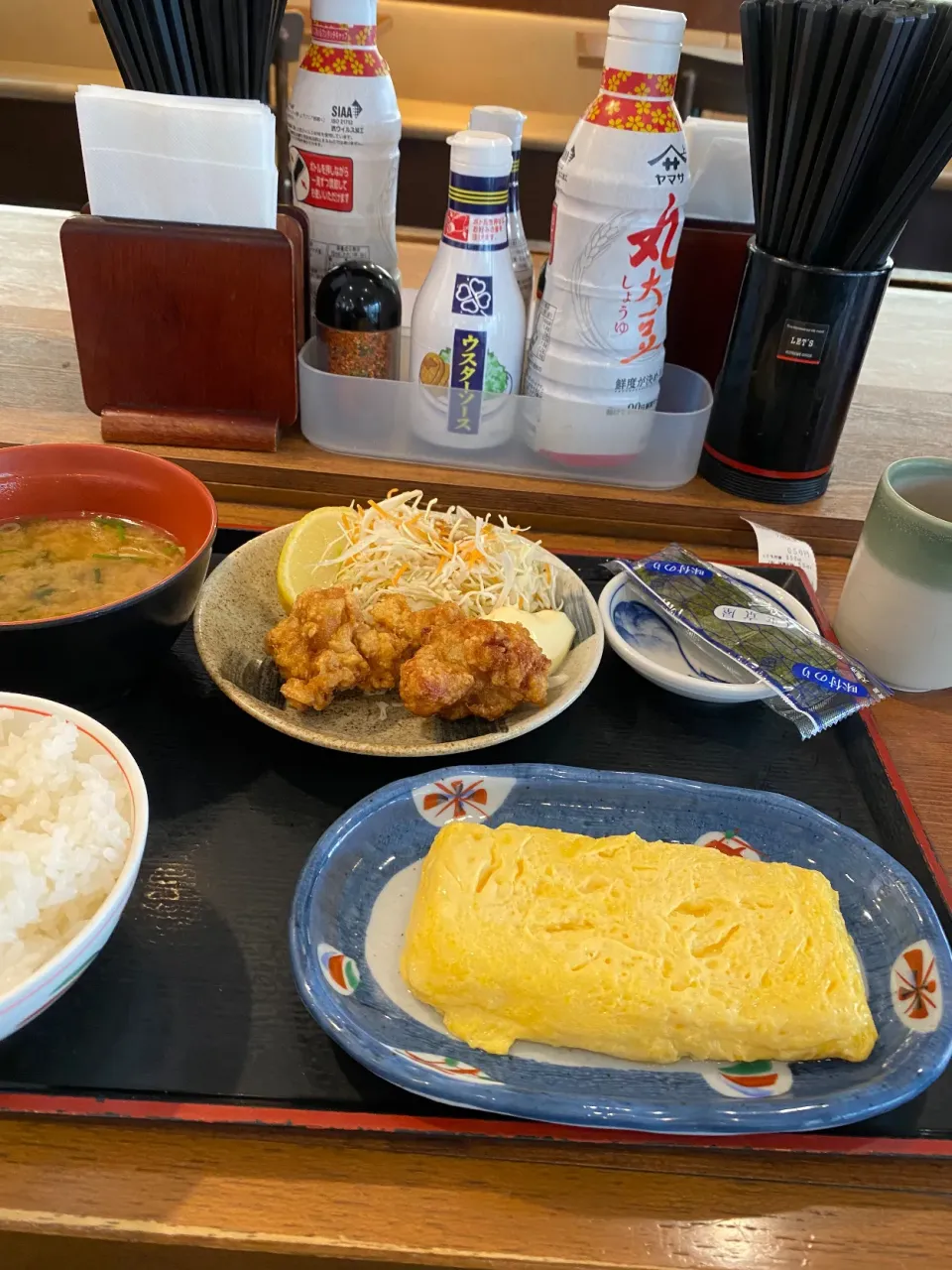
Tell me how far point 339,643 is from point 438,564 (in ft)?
0.95

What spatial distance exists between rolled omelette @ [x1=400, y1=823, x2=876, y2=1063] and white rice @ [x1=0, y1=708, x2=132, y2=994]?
29cm

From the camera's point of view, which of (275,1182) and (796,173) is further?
(796,173)

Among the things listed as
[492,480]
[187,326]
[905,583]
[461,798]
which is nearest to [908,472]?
[905,583]

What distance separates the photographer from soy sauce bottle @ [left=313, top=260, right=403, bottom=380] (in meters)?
1.56

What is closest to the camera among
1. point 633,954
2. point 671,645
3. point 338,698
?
point 633,954

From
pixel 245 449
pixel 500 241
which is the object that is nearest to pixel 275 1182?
pixel 245 449

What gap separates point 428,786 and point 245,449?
87 cm

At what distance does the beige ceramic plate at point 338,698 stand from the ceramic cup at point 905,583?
390mm

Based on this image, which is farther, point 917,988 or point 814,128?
point 814,128

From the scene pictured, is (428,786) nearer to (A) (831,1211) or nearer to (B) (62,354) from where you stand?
(A) (831,1211)

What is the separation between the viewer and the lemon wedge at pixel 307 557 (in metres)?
1.27

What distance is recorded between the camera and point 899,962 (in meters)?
0.87

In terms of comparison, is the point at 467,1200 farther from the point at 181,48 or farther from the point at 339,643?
the point at 181,48

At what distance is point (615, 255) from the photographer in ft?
4.62
